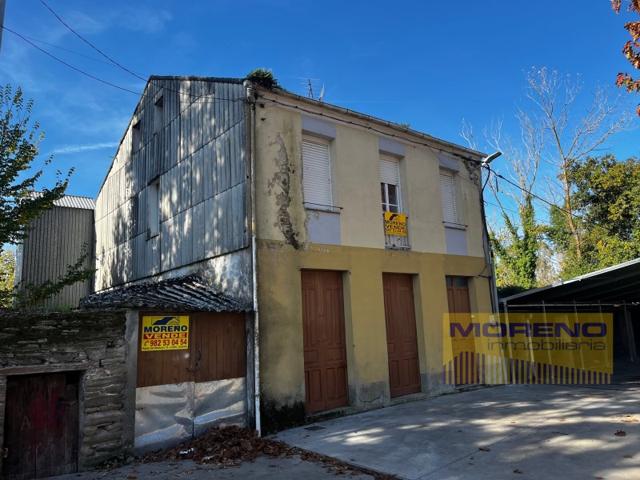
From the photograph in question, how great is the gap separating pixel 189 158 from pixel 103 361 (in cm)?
554

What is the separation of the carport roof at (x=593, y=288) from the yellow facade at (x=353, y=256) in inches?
73.6

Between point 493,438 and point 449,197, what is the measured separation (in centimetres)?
725

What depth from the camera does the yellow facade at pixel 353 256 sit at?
8.48 m

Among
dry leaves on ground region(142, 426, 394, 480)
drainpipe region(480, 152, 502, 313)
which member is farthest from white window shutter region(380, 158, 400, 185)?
dry leaves on ground region(142, 426, 394, 480)

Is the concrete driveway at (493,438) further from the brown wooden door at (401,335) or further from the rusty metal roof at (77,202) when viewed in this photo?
the rusty metal roof at (77,202)

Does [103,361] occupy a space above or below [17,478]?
above

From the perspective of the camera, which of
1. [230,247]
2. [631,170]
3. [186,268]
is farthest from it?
[631,170]

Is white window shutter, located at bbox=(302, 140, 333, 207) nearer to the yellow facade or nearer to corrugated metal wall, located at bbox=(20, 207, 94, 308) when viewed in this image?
the yellow facade

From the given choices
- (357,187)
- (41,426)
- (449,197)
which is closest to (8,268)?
(41,426)

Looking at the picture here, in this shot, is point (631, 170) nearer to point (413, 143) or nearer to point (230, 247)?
point (413, 143)

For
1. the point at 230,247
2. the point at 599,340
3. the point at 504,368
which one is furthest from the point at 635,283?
the point at 230,247

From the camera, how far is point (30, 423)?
19.9 ft

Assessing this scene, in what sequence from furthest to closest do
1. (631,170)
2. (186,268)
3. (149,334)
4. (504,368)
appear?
(631,170)
(504,368)
(186,268)
(149,334)

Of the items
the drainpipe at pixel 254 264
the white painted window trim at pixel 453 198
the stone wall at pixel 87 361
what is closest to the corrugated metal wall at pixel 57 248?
the drainpipe at pixel 254 264
